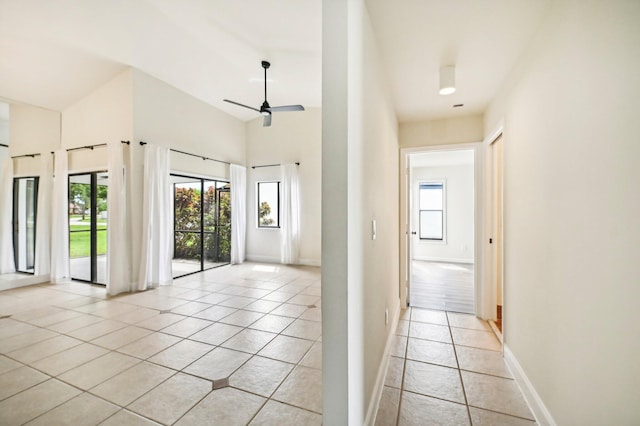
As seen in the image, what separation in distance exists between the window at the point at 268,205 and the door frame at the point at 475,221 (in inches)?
145

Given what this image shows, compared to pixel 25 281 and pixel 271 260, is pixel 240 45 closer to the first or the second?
pixel 271 260

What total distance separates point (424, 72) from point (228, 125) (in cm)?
507

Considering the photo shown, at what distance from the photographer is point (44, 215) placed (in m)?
4.79

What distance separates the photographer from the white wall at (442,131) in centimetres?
333

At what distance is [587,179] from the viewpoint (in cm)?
121

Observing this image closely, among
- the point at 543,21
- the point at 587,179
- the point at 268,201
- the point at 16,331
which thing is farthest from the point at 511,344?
the point at 268,201

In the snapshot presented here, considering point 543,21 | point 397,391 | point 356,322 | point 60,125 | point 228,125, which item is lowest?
point 397,391

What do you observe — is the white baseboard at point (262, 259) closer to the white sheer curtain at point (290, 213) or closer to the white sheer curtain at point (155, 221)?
the white sheer curtain at point (290, 213)

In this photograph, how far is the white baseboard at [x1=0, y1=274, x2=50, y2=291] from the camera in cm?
437

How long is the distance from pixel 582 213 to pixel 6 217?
25.0 ft

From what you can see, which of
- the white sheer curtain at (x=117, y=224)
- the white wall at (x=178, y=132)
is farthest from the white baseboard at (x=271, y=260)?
the white sheer curtain at (x=117, y=224)

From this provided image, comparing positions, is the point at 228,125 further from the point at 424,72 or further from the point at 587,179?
the point at 587,179

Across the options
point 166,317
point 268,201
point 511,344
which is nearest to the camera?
point 511,344

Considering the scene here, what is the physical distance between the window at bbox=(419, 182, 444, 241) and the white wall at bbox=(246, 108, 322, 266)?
131 inches
